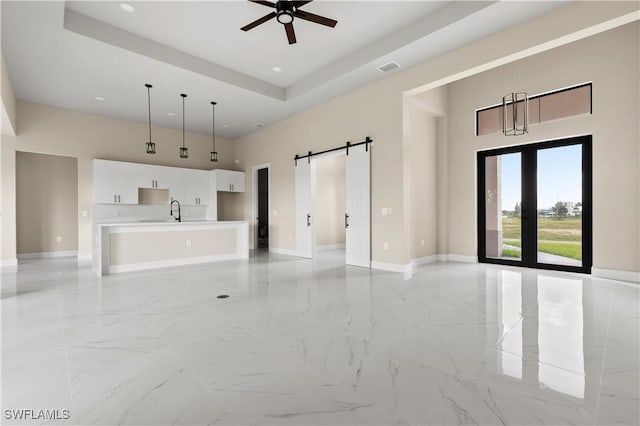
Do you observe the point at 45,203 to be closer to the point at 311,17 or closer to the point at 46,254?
the point at 46,254

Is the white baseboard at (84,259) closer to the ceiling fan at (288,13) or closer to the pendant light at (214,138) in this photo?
the pendant light at (214,138)

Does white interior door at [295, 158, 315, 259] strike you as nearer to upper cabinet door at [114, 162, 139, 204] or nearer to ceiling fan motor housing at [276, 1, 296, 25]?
ceiling fan motor housing at [276, 1, 296, 25]

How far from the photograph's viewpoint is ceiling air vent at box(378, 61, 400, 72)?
4807mm

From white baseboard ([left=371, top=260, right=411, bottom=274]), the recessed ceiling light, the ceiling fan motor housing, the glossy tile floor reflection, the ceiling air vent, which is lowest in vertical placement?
the glossy tile floor reflection

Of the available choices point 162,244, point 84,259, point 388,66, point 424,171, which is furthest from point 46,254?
point 424,171

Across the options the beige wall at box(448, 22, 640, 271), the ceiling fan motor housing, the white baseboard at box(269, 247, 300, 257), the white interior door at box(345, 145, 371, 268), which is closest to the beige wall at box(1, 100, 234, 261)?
the white baseboard at box(269, 247, 300, 257)

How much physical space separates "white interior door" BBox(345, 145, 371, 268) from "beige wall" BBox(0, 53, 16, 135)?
5539 mm

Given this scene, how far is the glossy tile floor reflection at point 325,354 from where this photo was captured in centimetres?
160

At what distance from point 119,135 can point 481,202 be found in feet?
27.4

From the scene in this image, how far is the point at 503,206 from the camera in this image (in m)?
6.08

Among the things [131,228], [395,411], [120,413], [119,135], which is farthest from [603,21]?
[119,135]

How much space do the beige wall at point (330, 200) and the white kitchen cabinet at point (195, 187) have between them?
310 cm

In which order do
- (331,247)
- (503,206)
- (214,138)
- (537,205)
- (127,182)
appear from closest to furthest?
1. (537,205)
2. (503,206)
3. (127,182)
4. (331,247)
5. (214,138)

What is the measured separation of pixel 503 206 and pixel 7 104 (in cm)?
895
